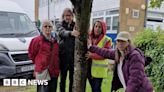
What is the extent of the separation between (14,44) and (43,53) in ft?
8.91

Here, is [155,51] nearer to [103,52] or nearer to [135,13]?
[103,52]

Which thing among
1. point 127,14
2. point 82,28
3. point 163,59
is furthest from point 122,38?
point 127,14

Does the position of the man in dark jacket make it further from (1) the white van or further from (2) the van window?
(2) the van window

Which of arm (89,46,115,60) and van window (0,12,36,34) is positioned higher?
van window (0,12,36,34)

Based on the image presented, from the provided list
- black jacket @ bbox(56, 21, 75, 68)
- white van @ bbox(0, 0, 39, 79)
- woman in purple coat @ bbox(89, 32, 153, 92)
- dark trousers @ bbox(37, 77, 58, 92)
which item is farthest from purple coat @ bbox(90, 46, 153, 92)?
white van @ bbox(0, 0, 39, 79)

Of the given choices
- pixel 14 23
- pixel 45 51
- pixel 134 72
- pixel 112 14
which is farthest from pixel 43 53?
pixel 112 14

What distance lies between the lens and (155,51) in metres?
6.96

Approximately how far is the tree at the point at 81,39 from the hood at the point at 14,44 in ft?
11.9

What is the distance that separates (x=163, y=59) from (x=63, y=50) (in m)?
2.46

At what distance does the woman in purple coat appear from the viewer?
152 inches

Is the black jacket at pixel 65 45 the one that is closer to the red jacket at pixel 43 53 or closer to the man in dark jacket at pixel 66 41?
the man in dark jacket at pixel 66 41

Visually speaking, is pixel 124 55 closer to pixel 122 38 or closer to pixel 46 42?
pixel 122 38

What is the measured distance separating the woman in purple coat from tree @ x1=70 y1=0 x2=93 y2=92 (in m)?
0.45

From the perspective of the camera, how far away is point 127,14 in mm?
Answer: 24844
